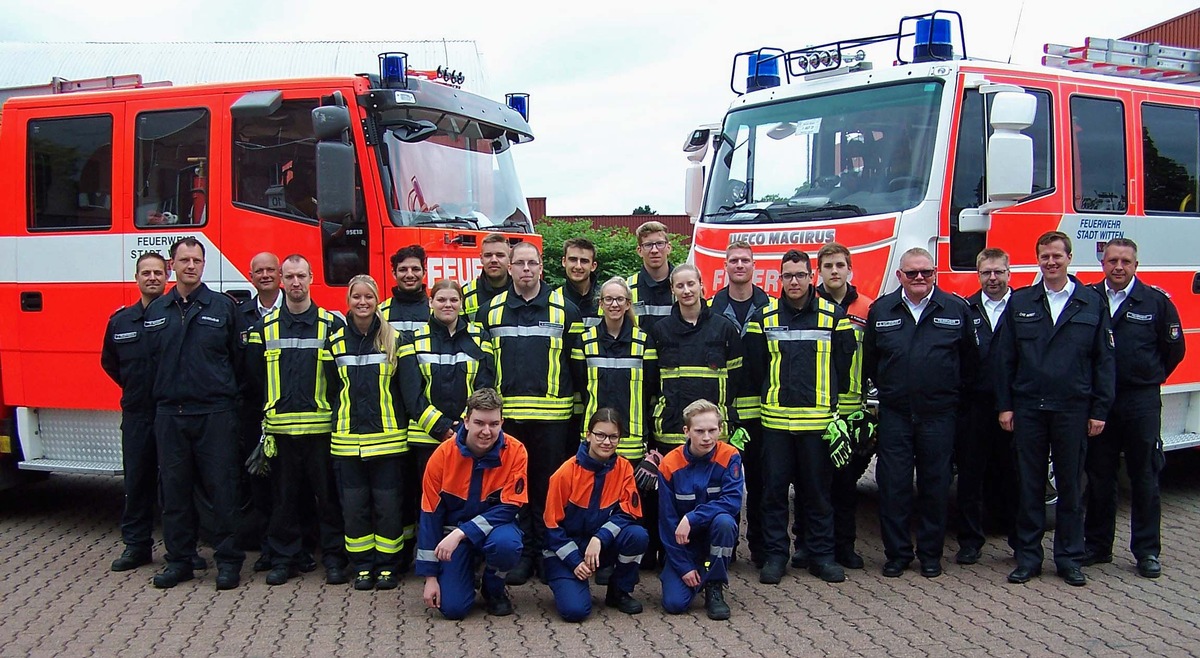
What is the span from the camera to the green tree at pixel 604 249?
60.4ft

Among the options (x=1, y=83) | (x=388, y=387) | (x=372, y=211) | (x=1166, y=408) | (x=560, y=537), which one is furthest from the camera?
(x=1, y=83)

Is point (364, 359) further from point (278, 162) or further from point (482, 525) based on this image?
point (278, 162)

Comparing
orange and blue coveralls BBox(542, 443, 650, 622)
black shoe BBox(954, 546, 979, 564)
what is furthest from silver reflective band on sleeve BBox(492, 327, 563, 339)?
black shoe BBox(954, 546, 979, 564)

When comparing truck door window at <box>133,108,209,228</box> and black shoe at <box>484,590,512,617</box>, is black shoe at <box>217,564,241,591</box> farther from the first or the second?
truck door window at <box>133,108,209,228</box>

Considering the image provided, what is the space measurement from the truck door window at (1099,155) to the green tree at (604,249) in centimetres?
1083

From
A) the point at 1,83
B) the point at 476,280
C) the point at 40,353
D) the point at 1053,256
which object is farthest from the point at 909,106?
the point at 1,83

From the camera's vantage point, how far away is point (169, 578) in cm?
588

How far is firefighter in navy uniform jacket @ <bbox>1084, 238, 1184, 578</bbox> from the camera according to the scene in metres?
6.02

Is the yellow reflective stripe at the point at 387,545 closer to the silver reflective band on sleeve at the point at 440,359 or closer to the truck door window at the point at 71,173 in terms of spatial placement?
the silver reflective band on sleeve at the point at 440,359

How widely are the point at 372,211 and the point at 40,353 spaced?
264 centimetres

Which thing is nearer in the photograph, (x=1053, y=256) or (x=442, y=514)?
(x=442, y=514)

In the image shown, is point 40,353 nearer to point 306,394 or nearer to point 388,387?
point 306,394

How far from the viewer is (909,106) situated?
6.81 metres

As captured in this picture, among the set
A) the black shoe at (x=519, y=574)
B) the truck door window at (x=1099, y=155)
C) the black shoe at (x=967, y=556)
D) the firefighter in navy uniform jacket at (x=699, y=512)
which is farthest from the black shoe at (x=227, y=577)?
the truck door window at (x=1099, y=155)
